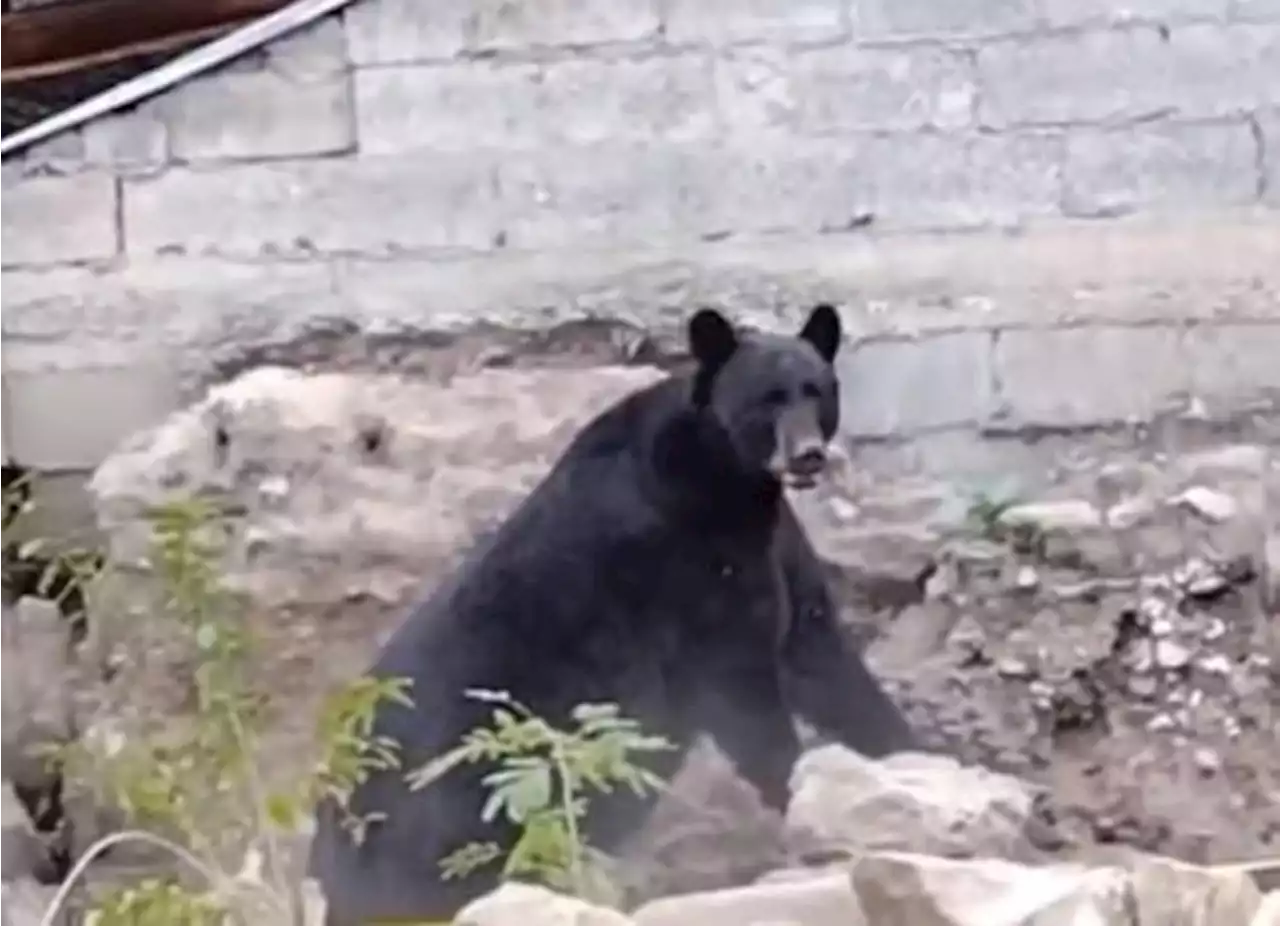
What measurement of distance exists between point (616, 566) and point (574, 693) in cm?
10

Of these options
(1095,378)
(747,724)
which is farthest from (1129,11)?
(747,724)

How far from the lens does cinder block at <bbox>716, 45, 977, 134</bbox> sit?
2.11 metres

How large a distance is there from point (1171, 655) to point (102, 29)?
94 centimetres

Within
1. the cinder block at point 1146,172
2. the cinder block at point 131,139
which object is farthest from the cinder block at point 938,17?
the cinder block at point 131,139

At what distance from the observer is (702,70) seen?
2.12 meters

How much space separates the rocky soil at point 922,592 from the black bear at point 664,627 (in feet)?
0.09

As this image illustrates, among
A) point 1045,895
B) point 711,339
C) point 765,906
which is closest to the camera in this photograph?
point 1045,895

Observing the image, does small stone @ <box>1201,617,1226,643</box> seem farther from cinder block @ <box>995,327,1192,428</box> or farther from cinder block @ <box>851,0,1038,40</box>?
cinder block @ <box>851,0,1038,40</box>

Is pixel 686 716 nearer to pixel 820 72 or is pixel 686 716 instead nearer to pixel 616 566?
pixel 616 566

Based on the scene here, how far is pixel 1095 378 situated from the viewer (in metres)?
2.08

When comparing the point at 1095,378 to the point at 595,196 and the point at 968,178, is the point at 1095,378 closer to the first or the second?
the point at 968,178

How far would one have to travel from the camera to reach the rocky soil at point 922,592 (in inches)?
79.8

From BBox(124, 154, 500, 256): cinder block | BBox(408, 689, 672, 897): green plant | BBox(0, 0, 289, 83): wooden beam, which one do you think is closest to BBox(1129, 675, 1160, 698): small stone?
BBox(408, 689, 672, 897): green plant

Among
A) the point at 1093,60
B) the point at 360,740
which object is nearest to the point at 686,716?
the point at 360,740
